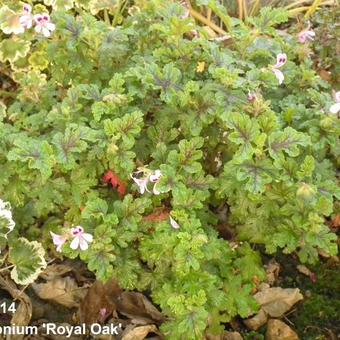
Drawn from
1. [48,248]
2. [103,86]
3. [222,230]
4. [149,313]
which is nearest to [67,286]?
[48,248]

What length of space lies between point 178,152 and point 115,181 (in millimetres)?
200

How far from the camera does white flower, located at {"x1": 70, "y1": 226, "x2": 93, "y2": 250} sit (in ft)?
5.15

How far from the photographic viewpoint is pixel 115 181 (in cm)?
179

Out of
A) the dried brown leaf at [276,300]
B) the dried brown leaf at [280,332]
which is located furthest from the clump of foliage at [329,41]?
the dried brown leaf at [280,332]

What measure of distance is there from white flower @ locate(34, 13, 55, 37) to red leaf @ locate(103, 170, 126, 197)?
43 cm

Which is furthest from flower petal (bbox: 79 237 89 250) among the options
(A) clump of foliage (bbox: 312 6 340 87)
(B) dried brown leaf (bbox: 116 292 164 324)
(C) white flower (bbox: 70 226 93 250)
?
(A) clump of foliage (bbox: 312 6 340 87)

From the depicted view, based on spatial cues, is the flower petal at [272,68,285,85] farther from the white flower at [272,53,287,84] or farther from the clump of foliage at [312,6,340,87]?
the clump of foliage at [312,6,340,87]

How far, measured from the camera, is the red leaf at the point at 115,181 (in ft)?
5.86

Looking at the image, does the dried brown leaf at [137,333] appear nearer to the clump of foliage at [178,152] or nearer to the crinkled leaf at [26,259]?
the clump of foliage at [178,152]

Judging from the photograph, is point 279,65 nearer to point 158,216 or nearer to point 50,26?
point 158,216

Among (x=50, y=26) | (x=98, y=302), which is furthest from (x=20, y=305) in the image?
(x=50, y=26)

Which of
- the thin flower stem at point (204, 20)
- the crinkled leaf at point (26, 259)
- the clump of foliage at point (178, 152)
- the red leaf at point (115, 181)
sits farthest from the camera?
the thin flower stem at point (204, 20)

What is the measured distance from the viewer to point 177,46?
1.74 m

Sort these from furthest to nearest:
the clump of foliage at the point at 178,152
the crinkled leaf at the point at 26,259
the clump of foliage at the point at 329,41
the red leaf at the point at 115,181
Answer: the clump of foliage at the point at 329,41 → the crinkled leaf at the point at 26,259 → the red leaf at the point at 115,181 → the clump of foliage at the point at 178,152
